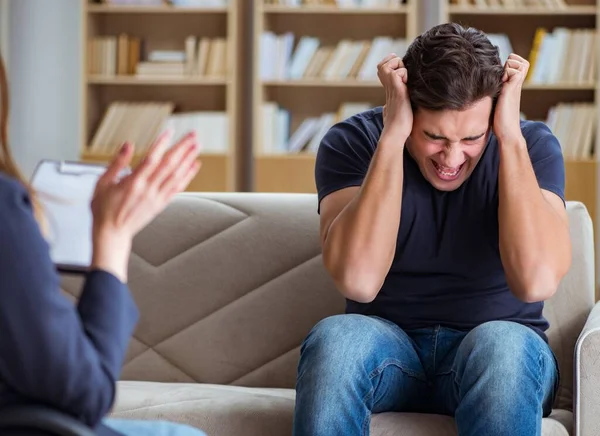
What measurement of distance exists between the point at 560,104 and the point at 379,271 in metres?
3.32

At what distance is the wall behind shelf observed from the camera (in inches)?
210

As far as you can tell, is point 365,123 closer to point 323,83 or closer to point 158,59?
point 323,83

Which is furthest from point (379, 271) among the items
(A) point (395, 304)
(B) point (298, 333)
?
(B) point (298, 333)

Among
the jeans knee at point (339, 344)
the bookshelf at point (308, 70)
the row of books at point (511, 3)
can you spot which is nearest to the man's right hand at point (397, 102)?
the jeans knee at point (339, 344)

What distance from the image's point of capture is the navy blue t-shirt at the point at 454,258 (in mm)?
1891

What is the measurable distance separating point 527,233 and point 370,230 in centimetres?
29

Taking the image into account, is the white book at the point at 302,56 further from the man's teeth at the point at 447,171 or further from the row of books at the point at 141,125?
the man's teeth at the point at 447,171

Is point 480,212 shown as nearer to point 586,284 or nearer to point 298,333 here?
point 586,284

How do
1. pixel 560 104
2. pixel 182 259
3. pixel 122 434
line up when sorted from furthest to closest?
pixel 560 104, pixel 182 259, pixel 122 434

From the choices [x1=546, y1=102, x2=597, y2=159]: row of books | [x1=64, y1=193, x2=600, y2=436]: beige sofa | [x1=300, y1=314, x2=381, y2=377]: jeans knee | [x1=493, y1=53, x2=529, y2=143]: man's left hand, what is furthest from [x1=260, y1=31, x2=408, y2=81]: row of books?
[x1=300, y1=314, x2=381, y2=377]: jeans knee

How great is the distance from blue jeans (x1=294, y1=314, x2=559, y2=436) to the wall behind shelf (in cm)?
380

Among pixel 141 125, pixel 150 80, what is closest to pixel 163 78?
pixel 150 80

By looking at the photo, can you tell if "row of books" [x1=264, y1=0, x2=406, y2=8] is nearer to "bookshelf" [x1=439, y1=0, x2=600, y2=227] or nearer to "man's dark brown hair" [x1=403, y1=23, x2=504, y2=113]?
"bookshelf" [x1=439, y1=0, x2=600, y2=227]

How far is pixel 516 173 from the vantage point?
1.85 m
